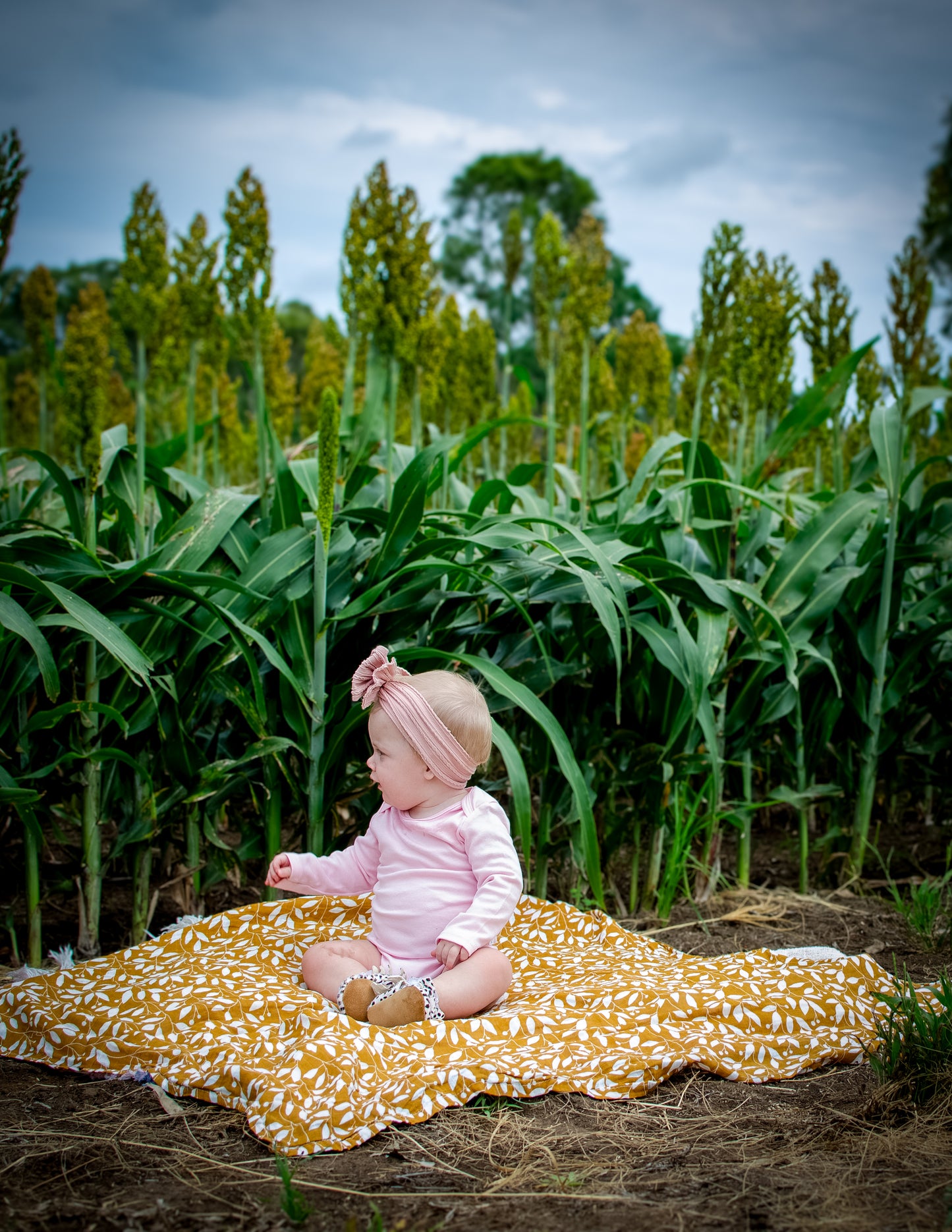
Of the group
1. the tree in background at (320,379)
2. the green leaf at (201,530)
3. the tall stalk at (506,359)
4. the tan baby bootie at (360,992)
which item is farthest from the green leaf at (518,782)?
the tree in background at (320,379)

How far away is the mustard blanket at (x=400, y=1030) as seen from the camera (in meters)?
1.48

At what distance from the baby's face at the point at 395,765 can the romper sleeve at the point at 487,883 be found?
0.12 metres

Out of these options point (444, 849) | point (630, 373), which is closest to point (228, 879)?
point (444, 849)

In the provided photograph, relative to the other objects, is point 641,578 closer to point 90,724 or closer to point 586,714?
point 586,714

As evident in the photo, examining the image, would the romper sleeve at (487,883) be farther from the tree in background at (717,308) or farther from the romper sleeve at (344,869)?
the tree in background at (717,308)

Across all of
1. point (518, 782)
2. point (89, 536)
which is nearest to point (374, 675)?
point (518, 782)

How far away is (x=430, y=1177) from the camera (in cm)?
131

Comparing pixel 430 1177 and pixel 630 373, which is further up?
pixel 630 373

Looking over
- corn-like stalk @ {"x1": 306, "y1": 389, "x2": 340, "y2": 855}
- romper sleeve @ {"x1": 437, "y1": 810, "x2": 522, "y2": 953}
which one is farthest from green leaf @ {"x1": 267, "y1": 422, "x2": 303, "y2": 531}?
romper sleeve @ {"x1": 437, "y1": 810, "x2": 522, "y2": 953}

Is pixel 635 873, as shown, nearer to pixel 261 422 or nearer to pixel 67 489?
pixel 261 422

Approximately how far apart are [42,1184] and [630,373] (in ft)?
14.3

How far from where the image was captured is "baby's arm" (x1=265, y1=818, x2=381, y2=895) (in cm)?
198

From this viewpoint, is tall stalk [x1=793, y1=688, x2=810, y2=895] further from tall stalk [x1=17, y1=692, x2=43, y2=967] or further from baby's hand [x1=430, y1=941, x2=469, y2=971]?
tall stalk [x1=17, y1=692, x2=43, y2=967]

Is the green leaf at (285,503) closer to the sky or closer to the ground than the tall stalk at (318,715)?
closer to the sky
